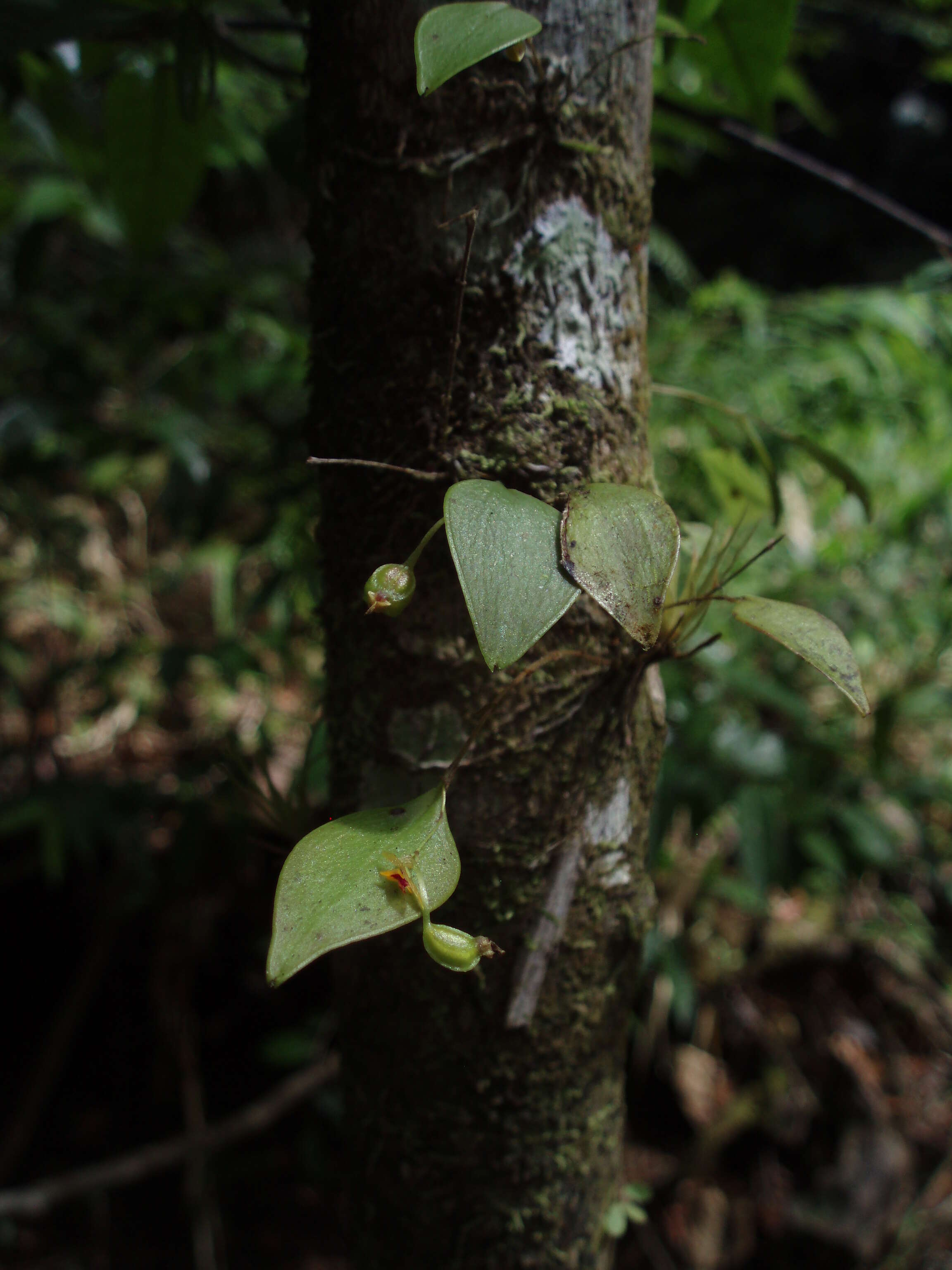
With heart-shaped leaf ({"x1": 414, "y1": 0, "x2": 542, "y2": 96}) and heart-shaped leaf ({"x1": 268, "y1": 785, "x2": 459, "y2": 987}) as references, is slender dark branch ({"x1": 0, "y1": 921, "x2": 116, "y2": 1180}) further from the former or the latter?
heart-shaped leaf ({"x1": 414, "y1": 0, "x2": 542, "y2": 96})

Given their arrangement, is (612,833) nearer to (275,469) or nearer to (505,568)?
(505,568)

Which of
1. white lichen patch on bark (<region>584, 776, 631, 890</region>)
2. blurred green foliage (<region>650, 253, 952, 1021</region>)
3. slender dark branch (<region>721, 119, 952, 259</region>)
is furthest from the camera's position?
blurred green foliage (<region>650, 253, 952, 1021</region>)

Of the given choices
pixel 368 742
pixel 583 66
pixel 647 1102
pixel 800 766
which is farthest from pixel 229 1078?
pixel 583 66

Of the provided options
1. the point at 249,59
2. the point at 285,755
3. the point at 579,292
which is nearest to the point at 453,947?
the point at 579,292

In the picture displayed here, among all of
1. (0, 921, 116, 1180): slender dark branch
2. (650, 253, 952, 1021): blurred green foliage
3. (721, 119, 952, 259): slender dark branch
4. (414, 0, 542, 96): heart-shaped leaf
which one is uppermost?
(721, 119, 952, 259): slender dark branch

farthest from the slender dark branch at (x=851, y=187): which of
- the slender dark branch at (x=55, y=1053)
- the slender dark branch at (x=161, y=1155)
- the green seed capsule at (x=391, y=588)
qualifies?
the slender dark branch at (x=55, y=1053)

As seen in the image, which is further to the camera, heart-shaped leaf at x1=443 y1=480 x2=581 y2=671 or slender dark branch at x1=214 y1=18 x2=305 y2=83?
slender dark branch at x1=214 y1=18 x2=305 y2=83

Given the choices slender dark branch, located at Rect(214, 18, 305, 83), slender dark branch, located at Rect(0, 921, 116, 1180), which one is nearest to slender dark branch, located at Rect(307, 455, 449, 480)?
slender dark branch, located at Rect(214, 18, 305, 83)
